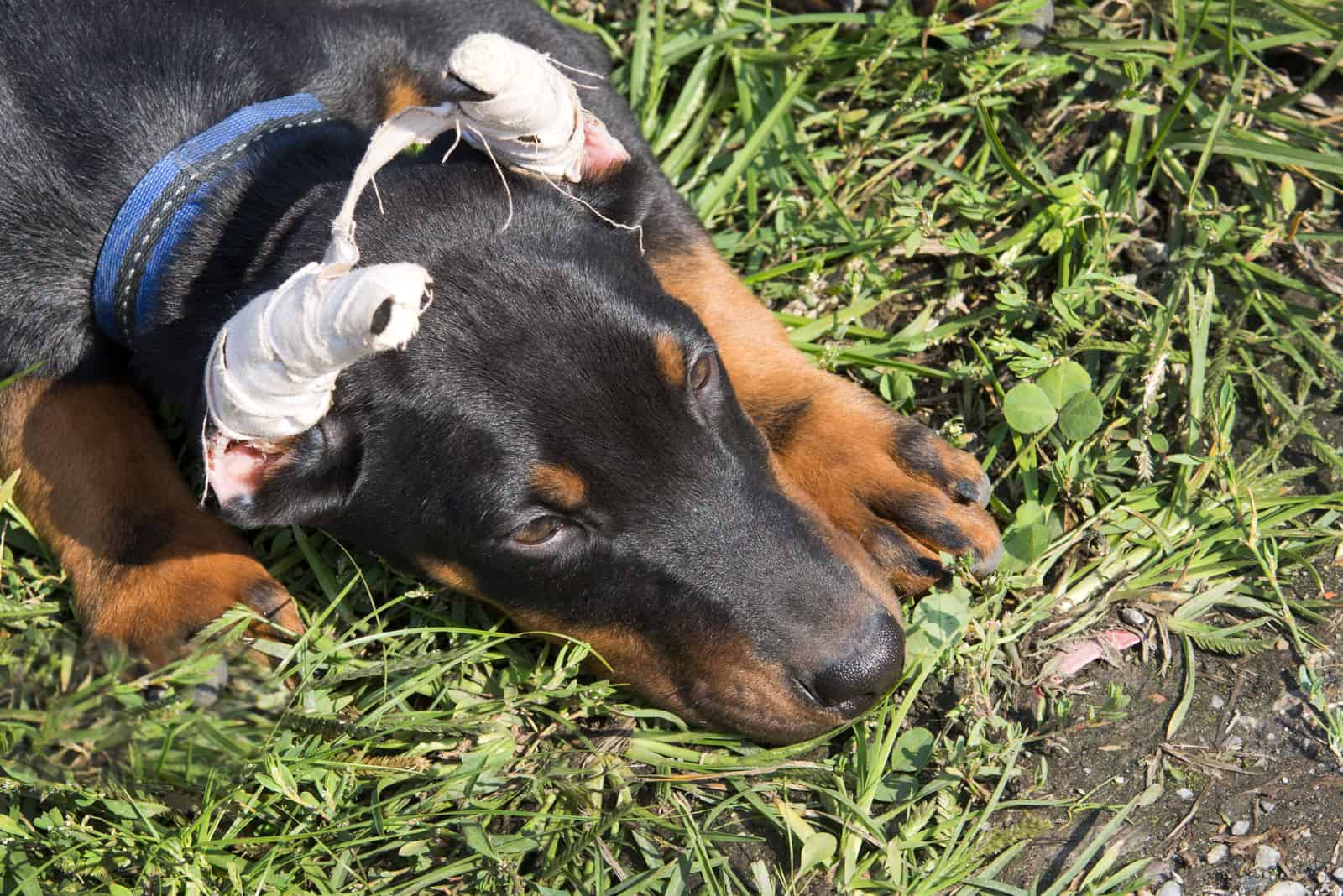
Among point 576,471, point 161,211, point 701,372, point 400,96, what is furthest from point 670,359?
point 400,96

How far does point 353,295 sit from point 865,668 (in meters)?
1.62

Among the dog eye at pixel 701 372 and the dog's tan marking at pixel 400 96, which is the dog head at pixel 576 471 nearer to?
the dog eye at pixel 701 372

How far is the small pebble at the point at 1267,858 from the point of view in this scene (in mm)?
A: 3416

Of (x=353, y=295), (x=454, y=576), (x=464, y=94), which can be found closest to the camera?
(x=353, y=295)

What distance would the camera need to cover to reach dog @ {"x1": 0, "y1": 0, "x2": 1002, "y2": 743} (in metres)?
3.17

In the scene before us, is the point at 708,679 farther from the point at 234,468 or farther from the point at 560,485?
the point at 234,468

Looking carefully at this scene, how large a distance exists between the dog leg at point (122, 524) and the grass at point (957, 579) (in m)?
0.12

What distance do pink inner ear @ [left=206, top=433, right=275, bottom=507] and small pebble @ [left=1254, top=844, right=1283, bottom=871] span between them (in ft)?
8.94

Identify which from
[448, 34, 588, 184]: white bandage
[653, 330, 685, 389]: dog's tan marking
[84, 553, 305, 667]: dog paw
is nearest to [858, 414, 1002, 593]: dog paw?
[653, 330, 685, 389]: dog's tan marking

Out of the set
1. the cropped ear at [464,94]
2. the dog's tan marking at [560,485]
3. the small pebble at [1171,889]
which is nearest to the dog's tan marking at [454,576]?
the dog's tan marking at [560,485]

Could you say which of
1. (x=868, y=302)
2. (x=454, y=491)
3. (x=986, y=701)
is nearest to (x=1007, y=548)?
(x=986, y=701)

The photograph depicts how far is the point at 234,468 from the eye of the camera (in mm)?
3096

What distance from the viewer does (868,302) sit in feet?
15.4

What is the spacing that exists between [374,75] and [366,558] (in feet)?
5.13
